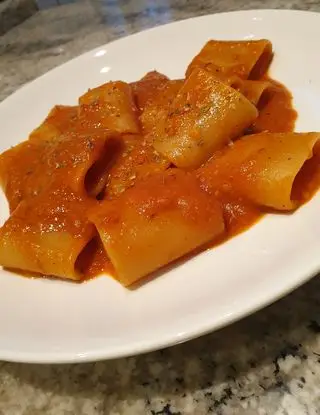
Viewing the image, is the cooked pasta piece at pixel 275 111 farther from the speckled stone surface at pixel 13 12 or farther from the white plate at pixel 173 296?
the speckled stone surface at pixel 13 12

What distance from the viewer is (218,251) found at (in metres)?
1.30

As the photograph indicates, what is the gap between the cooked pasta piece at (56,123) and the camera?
1853 mm

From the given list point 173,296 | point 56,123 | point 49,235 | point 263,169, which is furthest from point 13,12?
point 173,296

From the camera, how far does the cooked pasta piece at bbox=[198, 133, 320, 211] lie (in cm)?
132

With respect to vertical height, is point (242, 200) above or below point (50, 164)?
below

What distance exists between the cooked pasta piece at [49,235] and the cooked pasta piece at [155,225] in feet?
0.23

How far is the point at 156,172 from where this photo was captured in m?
A: 1.50

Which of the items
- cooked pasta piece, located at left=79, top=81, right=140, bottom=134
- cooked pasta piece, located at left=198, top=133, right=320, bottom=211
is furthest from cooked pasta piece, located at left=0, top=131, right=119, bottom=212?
cooked pasta piece, located at left=198, top=133, right=320, bottom=211

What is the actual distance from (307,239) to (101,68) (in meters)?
1.36

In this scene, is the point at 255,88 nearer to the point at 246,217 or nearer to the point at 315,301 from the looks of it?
the point at 246,217

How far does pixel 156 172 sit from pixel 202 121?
8.1 inches

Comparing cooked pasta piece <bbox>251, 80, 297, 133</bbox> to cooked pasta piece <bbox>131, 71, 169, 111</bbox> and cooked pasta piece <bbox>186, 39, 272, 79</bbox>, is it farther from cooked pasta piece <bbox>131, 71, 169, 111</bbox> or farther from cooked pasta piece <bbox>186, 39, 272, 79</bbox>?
cooked pasta piece <bbox>131, 71, 169, 111</bbox>

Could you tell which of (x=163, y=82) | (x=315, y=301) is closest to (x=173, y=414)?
(x=315, y=301)

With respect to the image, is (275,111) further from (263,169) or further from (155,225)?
(155,225)
